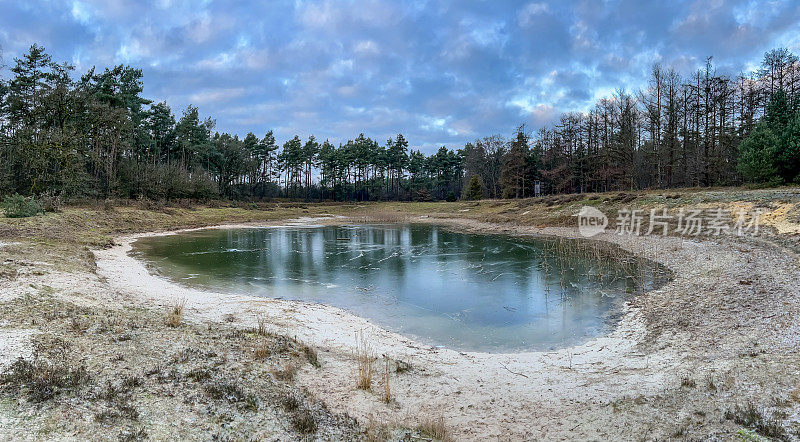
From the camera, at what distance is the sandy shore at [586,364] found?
424 centimetres

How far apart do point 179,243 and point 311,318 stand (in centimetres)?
1756

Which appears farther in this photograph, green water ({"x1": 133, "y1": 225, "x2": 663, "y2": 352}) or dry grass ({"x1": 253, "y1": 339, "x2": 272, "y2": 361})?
green water ({"x1": 133, "y1": 225, "x2": 663, "y2": 352})

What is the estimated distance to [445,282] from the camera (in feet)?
44.0

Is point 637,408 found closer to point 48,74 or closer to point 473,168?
point 48,74

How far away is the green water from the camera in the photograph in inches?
339

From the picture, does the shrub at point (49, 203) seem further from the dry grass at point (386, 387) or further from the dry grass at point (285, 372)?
the dry grass at point (386, 387)

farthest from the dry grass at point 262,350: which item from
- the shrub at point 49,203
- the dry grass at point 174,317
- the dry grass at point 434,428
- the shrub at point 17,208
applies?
the shrub at point 49,203

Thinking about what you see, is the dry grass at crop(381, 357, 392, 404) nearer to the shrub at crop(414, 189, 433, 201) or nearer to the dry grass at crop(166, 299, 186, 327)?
the dry grass at crop(166, 299, 186, 327)

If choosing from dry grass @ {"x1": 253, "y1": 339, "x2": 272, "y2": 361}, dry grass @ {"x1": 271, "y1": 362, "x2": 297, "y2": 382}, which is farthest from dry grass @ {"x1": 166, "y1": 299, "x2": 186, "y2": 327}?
dry grass @ {"x1": 271, "y1": 362, "x2": 297, "y2": 382}

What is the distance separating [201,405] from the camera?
12.9ft

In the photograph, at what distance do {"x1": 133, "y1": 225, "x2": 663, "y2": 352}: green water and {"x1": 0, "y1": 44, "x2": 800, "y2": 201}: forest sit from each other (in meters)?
14.5

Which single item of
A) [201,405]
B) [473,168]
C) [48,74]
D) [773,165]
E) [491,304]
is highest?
[48,74]

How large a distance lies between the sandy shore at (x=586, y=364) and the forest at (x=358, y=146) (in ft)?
72.2

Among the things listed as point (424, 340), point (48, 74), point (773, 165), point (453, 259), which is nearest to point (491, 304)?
point (424, 340)
